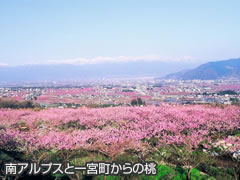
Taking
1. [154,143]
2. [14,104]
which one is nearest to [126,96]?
[14,104]

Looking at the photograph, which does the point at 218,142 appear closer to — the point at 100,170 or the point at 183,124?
the point at 183,124

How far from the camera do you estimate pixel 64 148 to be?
769 cm

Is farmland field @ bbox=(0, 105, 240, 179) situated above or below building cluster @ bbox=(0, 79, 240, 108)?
above

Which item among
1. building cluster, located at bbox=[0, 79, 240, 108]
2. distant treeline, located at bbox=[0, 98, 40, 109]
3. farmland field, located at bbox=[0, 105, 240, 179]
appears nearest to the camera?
farmland field, located at bbox=[0, 105, 240, 179]

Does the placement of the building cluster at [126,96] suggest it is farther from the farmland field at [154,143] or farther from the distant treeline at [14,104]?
the farmland field at [154,143]

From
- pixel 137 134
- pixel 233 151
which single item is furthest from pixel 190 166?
pixel 137 134

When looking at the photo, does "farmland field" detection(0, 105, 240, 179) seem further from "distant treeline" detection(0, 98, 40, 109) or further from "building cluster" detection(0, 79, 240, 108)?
"distant treeline" detection(0, 98, 40, 109)

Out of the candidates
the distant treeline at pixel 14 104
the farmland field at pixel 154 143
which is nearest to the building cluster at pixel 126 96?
the distant treeline at pixel 14 104

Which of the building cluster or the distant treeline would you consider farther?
the building cluster

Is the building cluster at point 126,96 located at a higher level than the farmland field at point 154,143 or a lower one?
lower

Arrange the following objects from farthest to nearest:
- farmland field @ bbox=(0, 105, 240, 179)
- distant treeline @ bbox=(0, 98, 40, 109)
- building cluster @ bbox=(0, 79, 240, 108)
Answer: building cluster @ bbox=(0, 79, 240, 108)
distant treeline @ bbox=(0, 98, 40, 109)
farmland field @ bbox=(0, 105, 240, 179)

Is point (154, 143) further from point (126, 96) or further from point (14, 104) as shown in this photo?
point (126, 96)

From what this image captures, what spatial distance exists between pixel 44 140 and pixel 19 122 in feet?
17.8

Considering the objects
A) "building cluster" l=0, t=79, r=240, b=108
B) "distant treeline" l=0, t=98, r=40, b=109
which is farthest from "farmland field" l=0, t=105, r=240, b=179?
"distant treeline" l=0, t=98, r=40, b=109
